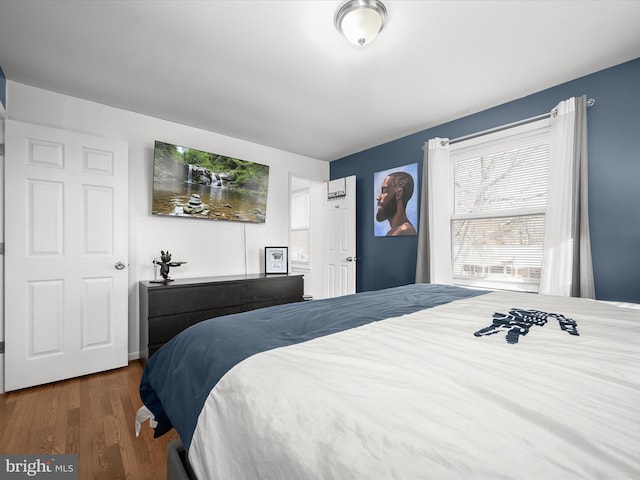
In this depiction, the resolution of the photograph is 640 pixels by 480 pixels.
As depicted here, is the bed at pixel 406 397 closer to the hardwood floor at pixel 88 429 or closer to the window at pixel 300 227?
the hardwood floor at pixel 88 429

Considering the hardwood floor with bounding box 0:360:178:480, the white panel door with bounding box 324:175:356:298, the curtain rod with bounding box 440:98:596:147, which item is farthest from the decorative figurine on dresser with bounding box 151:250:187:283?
the curtain rod with bounding box 440:98:596:147

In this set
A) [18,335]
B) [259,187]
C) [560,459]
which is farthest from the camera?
[259,187]

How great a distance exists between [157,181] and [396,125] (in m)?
2.73

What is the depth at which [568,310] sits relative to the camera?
151 centimetres

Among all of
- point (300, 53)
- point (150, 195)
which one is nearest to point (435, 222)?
point (300, 53)

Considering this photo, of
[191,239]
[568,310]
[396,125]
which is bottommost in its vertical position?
[568,310]

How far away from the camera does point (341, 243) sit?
4465mm

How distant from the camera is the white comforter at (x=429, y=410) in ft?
1.62

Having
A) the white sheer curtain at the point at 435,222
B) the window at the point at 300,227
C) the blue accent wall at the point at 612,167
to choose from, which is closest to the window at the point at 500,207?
the white sheer curtain at the point at 435,222

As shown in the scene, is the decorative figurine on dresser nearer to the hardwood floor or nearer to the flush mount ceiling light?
the hardwood floor

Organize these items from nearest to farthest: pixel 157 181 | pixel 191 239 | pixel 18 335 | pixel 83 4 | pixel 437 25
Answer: pixel 83 4 < pixel 437 25 < pixel 18 335 < pixel 157 181 < pixel 191 239

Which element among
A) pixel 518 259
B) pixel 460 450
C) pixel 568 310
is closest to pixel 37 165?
pixel 460 450

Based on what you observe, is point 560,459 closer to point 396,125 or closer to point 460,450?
point 460,450

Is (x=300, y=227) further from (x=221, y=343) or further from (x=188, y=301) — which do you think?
(x=221, y=343)
